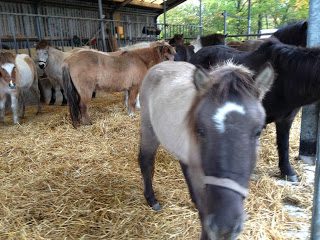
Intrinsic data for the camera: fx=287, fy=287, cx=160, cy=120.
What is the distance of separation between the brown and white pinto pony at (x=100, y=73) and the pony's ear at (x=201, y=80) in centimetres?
408

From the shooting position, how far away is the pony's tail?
525cm

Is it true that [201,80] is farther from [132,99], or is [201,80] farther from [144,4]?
[144,4]

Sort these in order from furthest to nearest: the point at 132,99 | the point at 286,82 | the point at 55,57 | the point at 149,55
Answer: the point at 55,57
the point at 149,55
the point at 132,99
the point at 286,82

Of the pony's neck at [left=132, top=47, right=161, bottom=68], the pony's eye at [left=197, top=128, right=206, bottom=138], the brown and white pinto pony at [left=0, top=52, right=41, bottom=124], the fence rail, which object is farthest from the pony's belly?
the pony's eye at [left=197, top=128, right=206, bottom=138]

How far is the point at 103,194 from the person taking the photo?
112 inches

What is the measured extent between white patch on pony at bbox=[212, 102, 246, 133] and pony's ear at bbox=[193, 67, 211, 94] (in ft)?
0.59

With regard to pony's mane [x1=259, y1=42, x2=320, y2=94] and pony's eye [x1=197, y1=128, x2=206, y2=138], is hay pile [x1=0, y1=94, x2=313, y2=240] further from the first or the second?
pony's eye [x1=197, y1=128, x2=206, y2=138]

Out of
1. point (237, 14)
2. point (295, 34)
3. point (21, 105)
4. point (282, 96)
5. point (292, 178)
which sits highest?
point (237, 14)

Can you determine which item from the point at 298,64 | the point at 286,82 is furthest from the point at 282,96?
the point at 298,64

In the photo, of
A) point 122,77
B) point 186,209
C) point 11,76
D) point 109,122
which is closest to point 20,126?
point 11,76

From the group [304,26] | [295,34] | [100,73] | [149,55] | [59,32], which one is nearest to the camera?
[304,26]

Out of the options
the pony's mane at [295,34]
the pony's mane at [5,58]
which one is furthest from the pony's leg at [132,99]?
the pony's mane at [295,34]

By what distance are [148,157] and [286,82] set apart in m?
1.46

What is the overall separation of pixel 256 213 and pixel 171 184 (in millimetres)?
924
